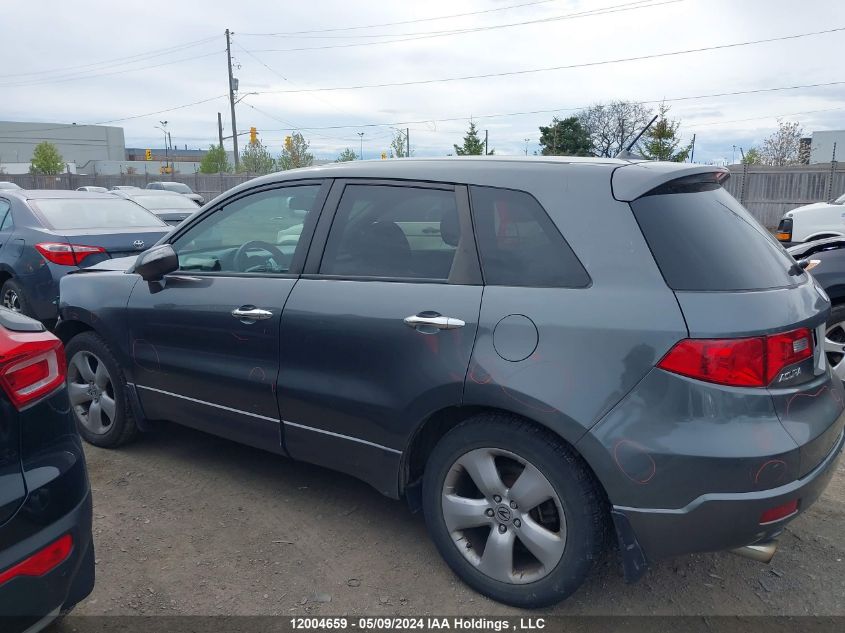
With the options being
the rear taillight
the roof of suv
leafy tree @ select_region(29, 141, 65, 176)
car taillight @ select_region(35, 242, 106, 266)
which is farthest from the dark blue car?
leafy tree @ select_region(29, 141, 65, 176)

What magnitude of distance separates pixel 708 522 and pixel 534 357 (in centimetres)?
81

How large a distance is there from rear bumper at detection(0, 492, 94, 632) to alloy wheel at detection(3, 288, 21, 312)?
5.43 metres

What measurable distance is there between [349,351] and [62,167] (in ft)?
285

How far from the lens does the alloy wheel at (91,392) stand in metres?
4.32

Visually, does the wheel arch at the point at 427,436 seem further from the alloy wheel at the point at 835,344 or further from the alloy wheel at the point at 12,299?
the alloy wheel at the point at 12,299

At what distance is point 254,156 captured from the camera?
197ft

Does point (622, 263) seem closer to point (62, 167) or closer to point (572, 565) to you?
point (572, 565)

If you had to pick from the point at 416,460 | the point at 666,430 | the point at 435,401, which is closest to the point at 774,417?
the point at 666,430

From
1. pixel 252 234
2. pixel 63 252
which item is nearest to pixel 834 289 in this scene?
pixel 252 234

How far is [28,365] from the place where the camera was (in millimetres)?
2201

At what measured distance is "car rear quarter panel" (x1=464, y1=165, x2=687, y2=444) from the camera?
2.41m

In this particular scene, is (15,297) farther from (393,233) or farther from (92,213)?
(393,233)

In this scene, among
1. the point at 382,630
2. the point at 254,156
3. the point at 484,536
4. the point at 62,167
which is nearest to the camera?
the point at 382,630

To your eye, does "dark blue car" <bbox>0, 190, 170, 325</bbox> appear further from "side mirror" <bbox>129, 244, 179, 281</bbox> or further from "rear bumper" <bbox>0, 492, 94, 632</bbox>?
"rear bumper" <bbox>0, 492, 94, 632</bbox>
